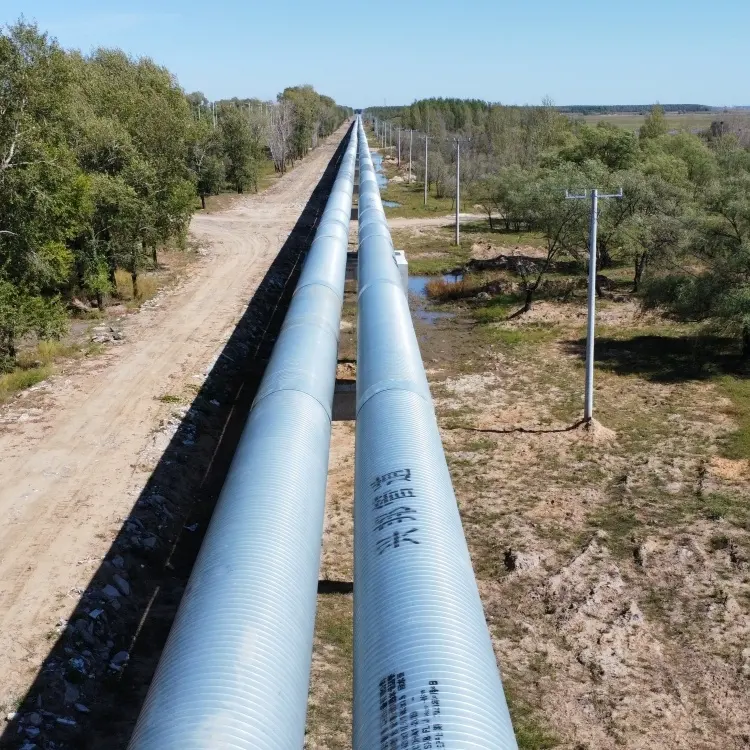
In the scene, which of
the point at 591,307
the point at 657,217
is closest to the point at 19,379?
the point at 591,307

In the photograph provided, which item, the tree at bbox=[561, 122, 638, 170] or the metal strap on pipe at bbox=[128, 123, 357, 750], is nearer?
the metal strap on pipe at bbox=[128, 123, 357, 750]

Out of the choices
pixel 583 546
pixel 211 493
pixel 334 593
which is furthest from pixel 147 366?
pixel 583 546

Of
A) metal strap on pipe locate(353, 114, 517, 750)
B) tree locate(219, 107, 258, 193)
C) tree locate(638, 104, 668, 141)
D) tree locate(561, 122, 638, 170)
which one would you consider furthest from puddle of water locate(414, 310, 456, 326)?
tree locate(638, 104, 668, 141)

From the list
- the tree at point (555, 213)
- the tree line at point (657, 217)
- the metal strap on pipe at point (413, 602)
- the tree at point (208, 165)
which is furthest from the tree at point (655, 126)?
the metal strap on pipe at point (413, 602)

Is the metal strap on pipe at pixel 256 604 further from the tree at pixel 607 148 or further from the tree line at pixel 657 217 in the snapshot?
the tree at pixel 607 148

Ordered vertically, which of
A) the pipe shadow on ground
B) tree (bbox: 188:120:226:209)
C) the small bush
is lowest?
the pipe shadow on ground

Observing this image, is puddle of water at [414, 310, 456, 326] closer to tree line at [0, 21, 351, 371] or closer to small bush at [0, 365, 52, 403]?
tree line at [0, 21, 351, 371]

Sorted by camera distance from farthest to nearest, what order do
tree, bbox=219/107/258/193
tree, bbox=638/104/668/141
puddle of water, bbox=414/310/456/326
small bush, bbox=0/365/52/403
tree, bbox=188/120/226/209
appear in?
1. tree, bbox=638/104/668/141
2. tree, bbox=219/107/258/193
3. tree, bbox=188/120/226/209
4. puddle of water, bbox=414/310/456/326
5. small bush, bbox=0/365/52/403

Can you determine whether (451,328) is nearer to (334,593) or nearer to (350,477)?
(350,477)
